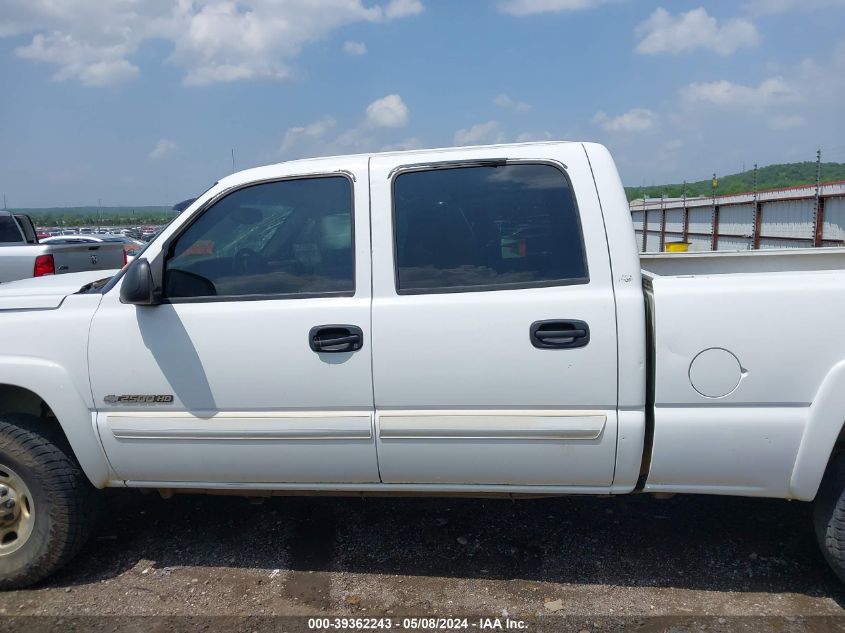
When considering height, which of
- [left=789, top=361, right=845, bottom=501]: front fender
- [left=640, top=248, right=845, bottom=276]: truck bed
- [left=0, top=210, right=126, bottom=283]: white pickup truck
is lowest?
[left=789, top=361, right=845, bottom=501]: front fender

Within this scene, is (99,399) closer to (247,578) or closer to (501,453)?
(247,578)

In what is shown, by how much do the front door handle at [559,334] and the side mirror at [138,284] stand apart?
1.64 metres

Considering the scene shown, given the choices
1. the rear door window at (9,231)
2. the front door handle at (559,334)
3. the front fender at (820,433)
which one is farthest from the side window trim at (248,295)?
the rear door window at (9,231)

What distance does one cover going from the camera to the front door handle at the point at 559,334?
9.67 ft

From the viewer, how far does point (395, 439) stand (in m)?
3.14

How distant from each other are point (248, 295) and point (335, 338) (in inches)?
18.2

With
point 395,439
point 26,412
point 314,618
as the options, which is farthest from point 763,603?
point 26,412

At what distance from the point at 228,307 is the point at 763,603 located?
8.93ft

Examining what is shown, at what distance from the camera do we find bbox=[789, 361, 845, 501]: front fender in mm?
2801

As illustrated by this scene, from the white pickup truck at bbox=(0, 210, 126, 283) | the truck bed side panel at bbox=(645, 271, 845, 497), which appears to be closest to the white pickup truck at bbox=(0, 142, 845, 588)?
the truck bed side panel at bbox=(645, 271, 845, 497)

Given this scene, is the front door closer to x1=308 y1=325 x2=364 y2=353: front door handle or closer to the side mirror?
x1=308 y1=325 x2=364 y2=353: front door handle

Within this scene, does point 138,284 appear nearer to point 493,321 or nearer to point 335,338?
point 335,338

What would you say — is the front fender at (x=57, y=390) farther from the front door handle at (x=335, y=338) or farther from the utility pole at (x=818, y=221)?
the utility pole at (x=818, y=221)

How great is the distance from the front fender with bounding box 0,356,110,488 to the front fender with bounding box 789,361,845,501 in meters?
3.05
